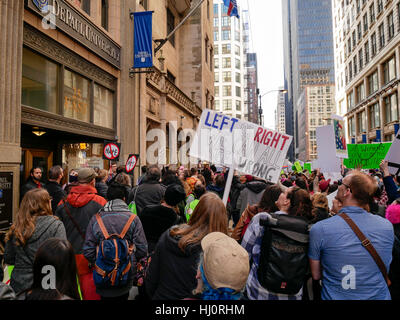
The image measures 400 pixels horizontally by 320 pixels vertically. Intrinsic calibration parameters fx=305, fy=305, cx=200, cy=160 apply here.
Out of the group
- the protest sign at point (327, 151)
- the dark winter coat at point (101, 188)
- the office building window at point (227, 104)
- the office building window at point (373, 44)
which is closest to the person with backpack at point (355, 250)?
the dark winter coat at point (101, 188)

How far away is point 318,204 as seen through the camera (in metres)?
4.67

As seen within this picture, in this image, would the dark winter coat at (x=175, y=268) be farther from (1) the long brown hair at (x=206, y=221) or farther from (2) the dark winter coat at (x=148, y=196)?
(2) the dark winter coat at (x=148, y=196)

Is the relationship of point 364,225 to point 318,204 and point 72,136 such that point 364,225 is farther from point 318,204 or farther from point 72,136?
point 72,136

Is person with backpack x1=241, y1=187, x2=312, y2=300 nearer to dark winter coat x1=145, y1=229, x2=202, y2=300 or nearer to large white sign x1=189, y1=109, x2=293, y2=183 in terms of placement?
dark winter coat x1=145, y1=229, x2=202, y2=300

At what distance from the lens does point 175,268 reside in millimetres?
2713

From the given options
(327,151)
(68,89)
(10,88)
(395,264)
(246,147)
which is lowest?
(395,264)

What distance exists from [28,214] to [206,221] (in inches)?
75.8

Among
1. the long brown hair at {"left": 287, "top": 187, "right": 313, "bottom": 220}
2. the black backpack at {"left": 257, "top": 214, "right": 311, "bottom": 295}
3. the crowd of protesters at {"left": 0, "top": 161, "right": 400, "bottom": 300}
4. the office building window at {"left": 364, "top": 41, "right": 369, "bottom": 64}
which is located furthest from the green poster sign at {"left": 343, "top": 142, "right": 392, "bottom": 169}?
the office building window at {"left": 364, "top": 41, "right": 369, "bottom": 64}

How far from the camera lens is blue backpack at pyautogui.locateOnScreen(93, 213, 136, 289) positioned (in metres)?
3.18

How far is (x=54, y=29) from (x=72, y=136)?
3918 mm

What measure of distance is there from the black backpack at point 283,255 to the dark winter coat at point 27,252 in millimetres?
2177

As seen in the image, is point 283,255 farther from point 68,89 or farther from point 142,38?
point 142,38

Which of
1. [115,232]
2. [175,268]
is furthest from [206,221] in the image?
[115,232]
